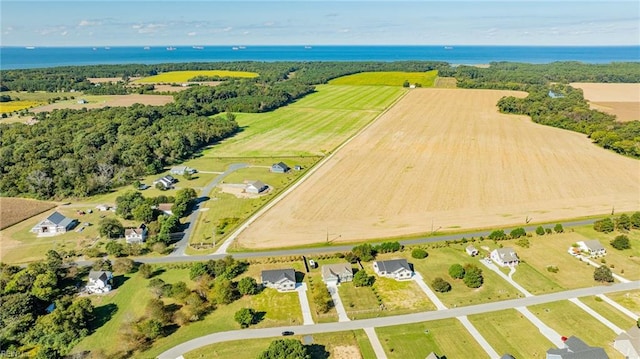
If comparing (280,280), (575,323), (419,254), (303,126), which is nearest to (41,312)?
(280,280)

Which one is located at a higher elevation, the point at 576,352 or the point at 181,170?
the point at 181,170

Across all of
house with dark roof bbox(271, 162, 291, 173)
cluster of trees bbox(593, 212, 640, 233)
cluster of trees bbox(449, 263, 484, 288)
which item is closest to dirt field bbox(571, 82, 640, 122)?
cluster of trees bbox(593, 212, 640, 233)

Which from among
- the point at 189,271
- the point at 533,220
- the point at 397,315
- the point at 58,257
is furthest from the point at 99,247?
the point at 533,220

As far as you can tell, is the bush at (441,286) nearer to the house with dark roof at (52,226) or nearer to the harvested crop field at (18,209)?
the house with dark roof at (52,226)

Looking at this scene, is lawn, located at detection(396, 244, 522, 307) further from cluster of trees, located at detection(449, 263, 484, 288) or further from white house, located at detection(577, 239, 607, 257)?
white house, located at detection(577, 239, 607, 257)

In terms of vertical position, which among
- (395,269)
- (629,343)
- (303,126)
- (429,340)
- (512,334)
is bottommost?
(429,340)

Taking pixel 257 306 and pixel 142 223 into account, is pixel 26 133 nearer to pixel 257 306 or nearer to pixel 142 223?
pixel 142 223

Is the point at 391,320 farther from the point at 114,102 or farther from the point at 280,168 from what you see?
the point at 114,102
